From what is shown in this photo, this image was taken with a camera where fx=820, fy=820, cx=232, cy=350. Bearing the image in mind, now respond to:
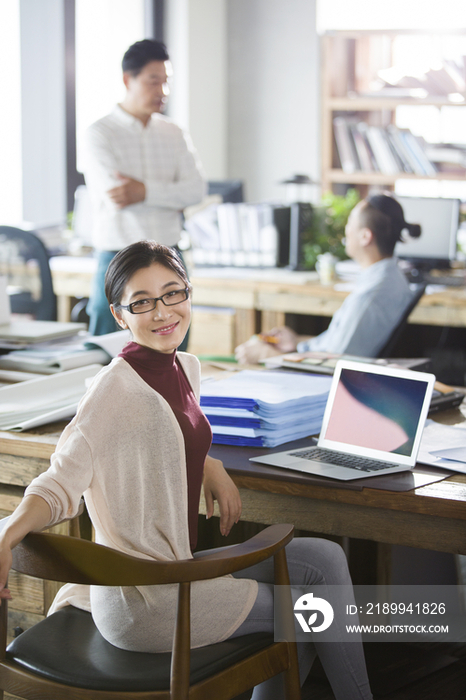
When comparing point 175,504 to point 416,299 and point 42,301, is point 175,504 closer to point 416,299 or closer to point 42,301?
point 416,299

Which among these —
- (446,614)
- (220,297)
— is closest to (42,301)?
(220,297)

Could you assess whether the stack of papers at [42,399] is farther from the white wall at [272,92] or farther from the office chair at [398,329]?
the white wall at [272,92]

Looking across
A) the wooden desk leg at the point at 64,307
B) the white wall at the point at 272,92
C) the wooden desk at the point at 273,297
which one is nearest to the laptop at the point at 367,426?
the wooden desk at the point at 273,297

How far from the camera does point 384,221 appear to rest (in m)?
2.71

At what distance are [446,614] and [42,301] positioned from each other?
199 centimetres

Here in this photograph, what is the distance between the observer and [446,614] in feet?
7.27

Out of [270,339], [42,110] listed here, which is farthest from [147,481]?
[42,110]

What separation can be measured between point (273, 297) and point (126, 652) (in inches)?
107

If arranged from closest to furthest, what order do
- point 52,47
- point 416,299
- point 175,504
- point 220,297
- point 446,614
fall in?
1. point 175,504
2. point 446,614
3. point 416,299
4. point 220,297
5. point 52,47

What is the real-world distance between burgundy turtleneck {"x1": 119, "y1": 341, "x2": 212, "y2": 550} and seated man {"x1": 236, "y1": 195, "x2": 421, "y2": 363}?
51.7 inches

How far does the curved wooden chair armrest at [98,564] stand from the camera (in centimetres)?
107

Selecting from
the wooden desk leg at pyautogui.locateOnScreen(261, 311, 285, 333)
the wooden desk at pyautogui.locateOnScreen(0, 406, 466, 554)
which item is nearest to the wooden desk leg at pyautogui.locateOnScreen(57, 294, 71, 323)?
the wooden desk leg at pyautogui.locateOnScreen(261, 311, 285, 333)

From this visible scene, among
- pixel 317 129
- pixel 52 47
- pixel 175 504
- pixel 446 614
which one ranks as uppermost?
pixel 52 47

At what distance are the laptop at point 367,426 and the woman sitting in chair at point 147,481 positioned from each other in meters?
0.21
